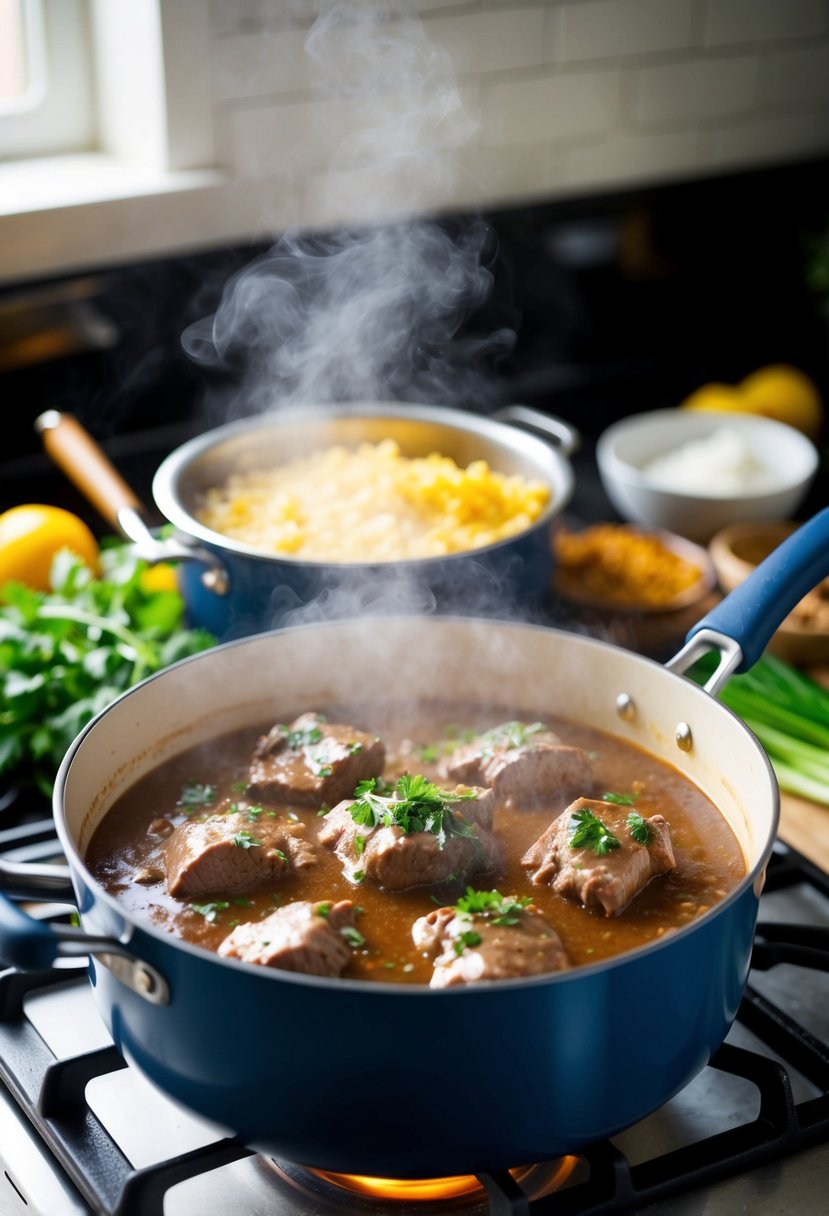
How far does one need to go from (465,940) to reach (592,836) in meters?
0.23

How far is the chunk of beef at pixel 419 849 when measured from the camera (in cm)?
136

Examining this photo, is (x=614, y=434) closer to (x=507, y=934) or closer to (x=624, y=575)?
(x=624, y=575)

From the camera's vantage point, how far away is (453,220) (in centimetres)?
287

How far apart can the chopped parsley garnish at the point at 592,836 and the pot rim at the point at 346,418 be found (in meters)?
0.52

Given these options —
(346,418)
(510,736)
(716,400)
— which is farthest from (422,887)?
(716,400)

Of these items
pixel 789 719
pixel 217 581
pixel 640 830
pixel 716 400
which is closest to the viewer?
pixel 640 830

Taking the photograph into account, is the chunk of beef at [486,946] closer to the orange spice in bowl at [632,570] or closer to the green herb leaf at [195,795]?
the green herb leaf at [195,795]

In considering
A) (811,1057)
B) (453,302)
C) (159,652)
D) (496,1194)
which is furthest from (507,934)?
(453,302)

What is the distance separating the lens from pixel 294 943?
1.20m

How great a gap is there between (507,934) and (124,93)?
6.37 ft

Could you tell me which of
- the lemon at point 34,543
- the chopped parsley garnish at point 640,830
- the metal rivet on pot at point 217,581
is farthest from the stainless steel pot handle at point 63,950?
the lemon at point 34,543

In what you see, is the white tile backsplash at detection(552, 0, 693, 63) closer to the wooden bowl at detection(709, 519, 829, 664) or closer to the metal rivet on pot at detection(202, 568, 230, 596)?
the wooden bowl at detection(709, 519, 829, 664)

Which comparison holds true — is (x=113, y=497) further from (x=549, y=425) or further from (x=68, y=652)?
(x=549, y=425)

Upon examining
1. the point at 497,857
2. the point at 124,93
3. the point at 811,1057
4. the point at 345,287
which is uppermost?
the point at 124,93
